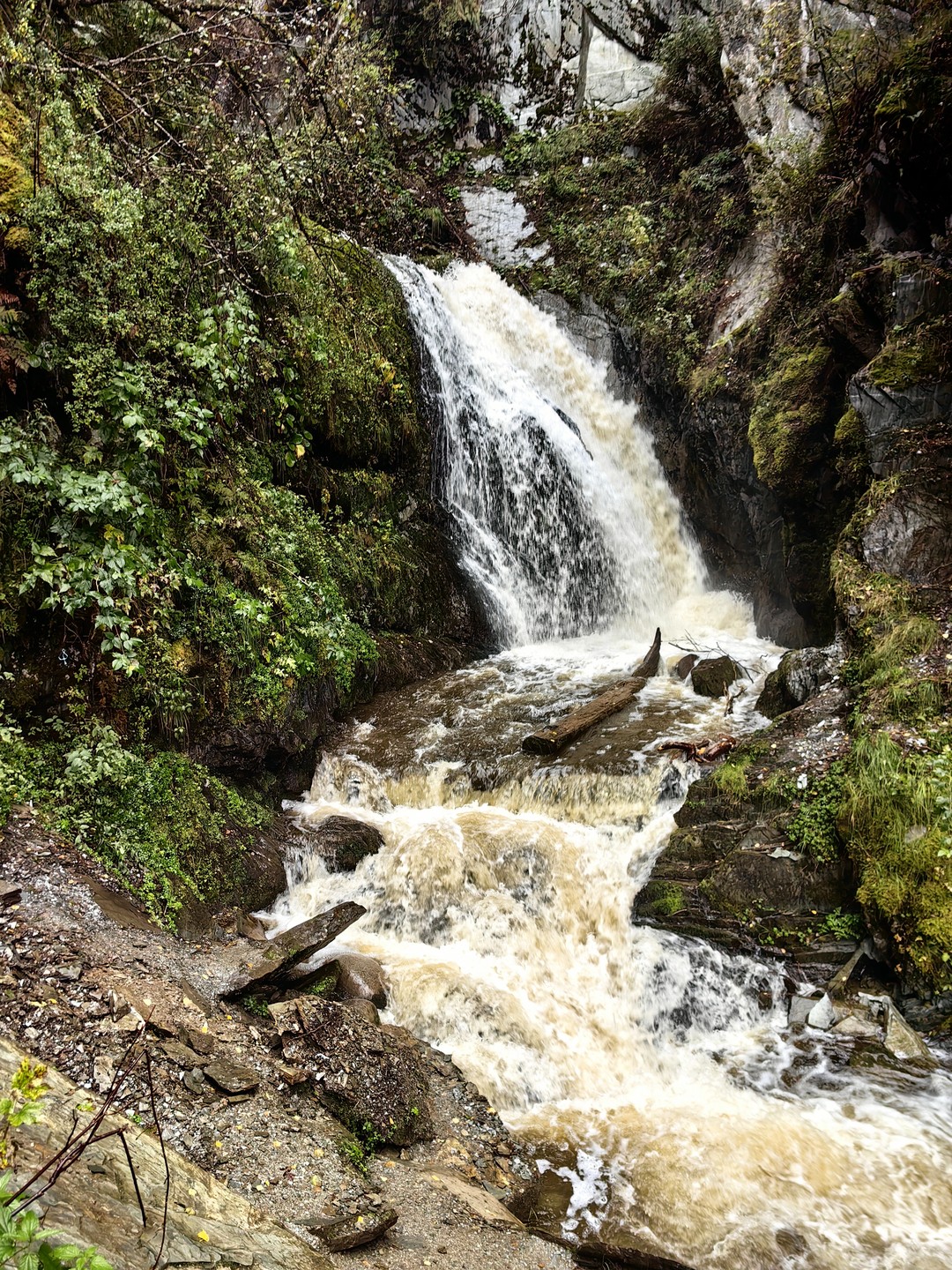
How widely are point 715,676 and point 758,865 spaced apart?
11.4ft

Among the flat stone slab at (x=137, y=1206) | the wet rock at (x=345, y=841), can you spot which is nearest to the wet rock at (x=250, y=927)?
the wet rock at (x=345, y=841)

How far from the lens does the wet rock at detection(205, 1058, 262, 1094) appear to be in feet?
12.0

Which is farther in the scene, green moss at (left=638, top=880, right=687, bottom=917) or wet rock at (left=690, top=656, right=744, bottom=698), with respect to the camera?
wet rock at (left=690, top=656, right=744, bottom=698)

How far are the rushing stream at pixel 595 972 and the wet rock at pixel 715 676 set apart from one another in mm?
164

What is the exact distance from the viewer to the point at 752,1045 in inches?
201

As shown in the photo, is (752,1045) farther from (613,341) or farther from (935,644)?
(613,341)

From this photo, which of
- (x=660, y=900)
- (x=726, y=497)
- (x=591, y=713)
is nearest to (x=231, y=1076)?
(x=660, y=900)

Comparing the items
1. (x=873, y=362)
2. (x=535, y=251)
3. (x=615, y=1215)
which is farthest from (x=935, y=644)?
(x=535, y=251)

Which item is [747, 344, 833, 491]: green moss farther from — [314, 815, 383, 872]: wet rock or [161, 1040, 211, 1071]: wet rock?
[161, 1040, 211, 1071]: wet rock

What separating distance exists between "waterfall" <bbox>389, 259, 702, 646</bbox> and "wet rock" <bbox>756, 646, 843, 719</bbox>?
458 centimetres

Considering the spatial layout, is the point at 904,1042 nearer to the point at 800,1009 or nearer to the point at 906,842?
the point at 800,1009

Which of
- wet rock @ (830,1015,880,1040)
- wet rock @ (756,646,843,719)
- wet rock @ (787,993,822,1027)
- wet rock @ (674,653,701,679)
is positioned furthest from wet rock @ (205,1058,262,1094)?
wet rock @ (674,653,701,679)

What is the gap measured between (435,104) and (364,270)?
12.2 m

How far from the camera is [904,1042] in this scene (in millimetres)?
4715
